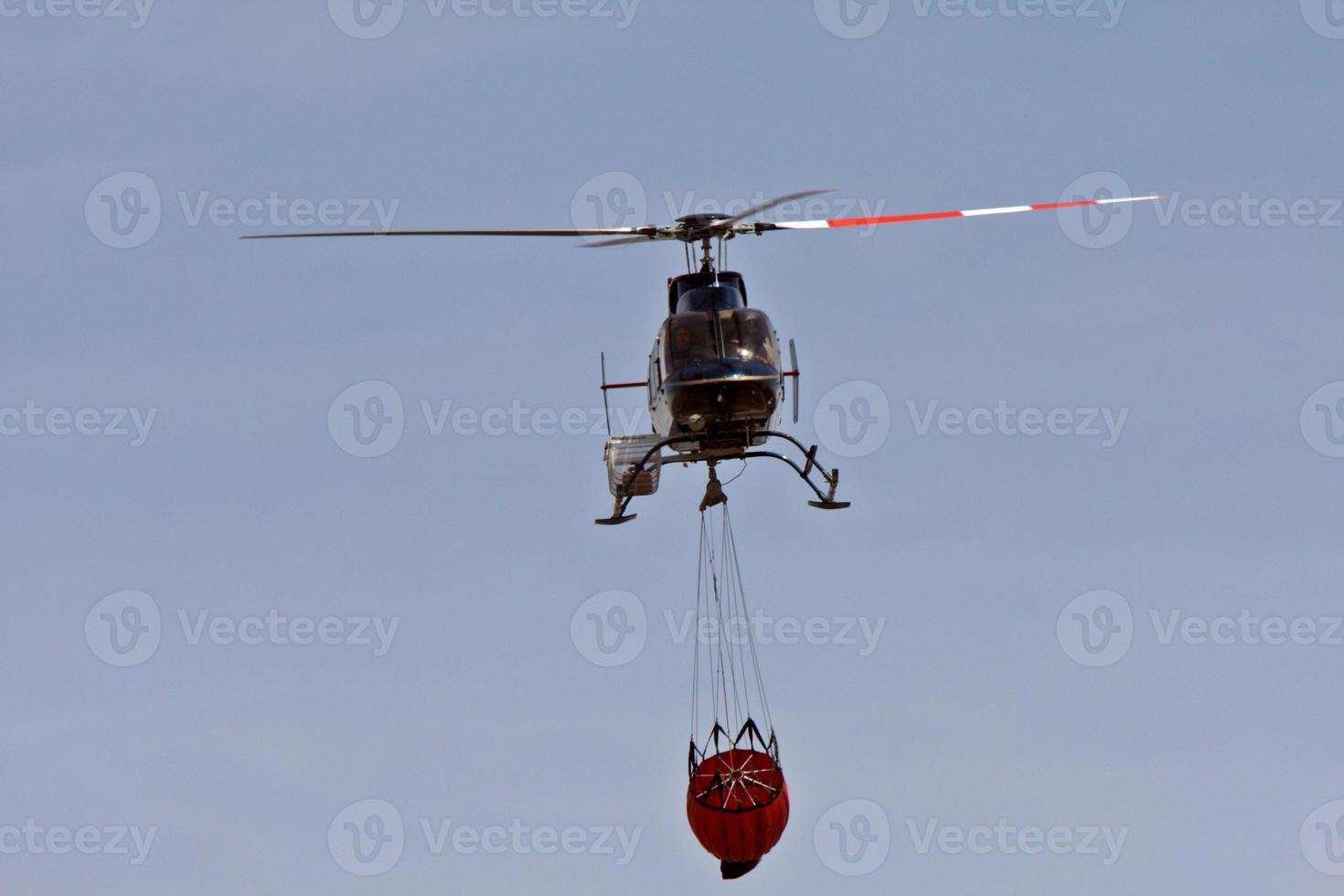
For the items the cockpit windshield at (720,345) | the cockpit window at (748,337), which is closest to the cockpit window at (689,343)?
the cockpit windshield at (720,345)

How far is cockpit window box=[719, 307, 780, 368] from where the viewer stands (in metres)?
39.1

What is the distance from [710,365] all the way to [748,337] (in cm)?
102

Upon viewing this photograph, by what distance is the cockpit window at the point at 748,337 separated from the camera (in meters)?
39.1

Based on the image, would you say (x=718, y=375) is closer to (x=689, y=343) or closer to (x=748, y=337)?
(x=689, y=343)

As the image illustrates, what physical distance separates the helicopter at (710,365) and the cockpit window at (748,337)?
0.02 metres

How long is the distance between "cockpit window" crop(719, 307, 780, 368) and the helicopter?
0.05ft

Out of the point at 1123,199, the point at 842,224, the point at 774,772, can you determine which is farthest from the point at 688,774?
the point at 1123,199

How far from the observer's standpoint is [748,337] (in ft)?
129

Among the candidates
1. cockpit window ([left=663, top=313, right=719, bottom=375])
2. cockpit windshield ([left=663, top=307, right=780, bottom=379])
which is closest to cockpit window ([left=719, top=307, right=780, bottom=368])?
cockpit windshield ([left=663, top=307, right=780, bottom=379])

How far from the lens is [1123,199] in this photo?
39.8 metres

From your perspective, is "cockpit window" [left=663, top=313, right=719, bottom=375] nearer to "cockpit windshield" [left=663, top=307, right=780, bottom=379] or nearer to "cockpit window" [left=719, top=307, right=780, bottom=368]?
"cockpit windshield" [left=663, top=307, right=780, bottom=379]

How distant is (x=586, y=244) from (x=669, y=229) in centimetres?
173

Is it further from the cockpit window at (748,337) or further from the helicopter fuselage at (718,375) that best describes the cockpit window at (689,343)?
the cockpit window at (748,337)

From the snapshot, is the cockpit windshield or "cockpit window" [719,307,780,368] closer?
the cockpit windshield
